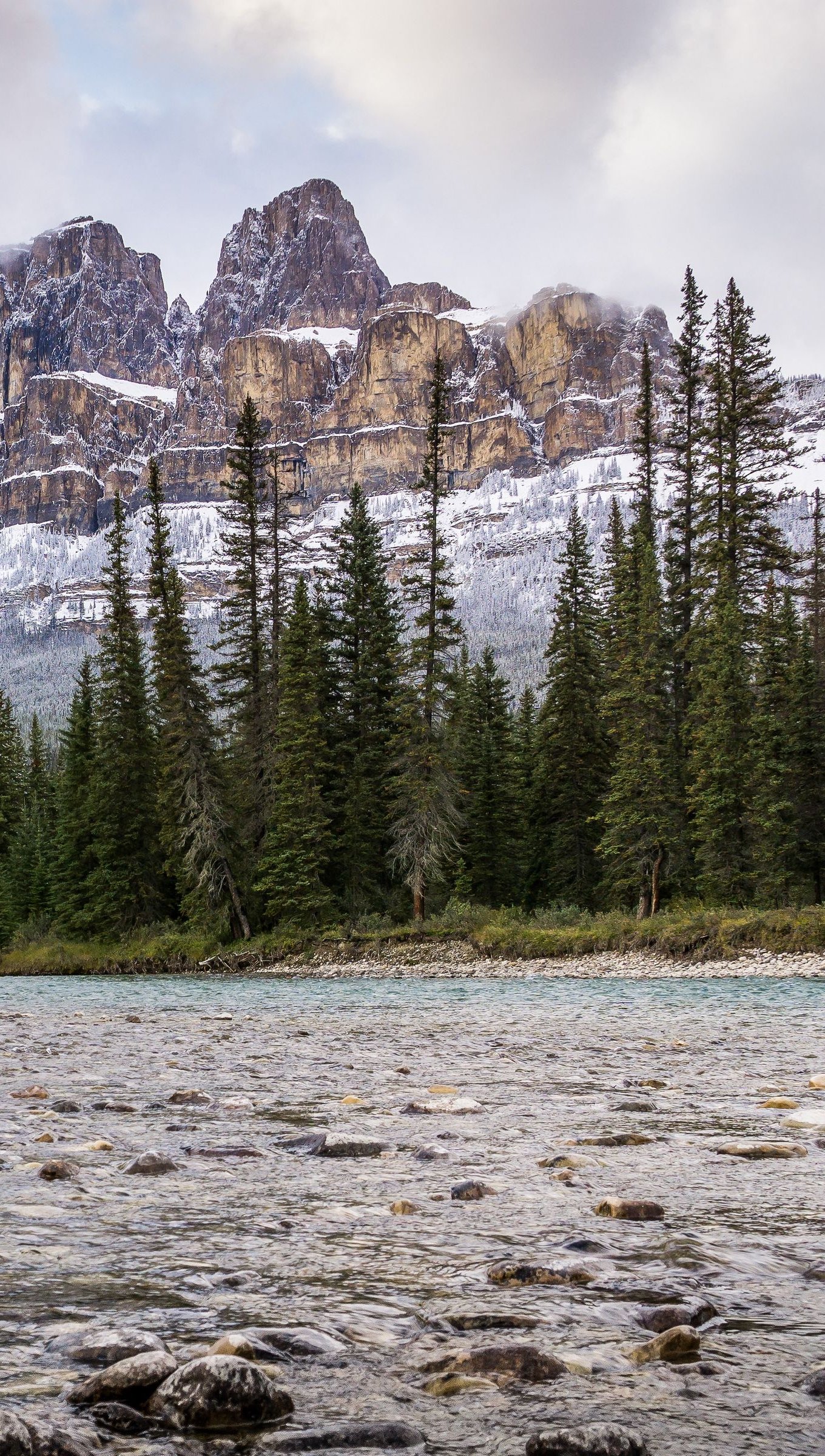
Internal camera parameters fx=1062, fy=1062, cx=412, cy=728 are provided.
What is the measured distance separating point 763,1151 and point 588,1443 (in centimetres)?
383

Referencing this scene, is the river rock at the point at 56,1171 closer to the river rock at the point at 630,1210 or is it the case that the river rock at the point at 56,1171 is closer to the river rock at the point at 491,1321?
the river rock at the point at 630,1210

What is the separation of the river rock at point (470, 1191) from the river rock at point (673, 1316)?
5.49 feet

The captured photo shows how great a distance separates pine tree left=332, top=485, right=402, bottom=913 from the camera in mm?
40188

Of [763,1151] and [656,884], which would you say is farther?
[656,884]

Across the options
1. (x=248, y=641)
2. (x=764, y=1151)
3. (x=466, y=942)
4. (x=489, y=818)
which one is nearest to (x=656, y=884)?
(x=466, y=942)

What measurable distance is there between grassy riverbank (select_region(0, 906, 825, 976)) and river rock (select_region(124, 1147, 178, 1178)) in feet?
78.3

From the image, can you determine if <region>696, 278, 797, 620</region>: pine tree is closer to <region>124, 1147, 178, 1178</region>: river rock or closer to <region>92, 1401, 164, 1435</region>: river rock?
<region>124, 1147, 178, 1178</region>: river rock

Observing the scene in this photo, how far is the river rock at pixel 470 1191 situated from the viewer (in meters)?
4.93

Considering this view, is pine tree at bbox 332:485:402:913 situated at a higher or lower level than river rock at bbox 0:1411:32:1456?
higher

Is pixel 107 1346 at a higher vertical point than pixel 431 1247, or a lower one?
higher

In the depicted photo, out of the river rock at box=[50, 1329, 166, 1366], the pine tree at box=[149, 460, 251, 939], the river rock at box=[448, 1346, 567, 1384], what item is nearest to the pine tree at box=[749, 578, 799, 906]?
the pine tree at box=[149, 460, 251, 939]

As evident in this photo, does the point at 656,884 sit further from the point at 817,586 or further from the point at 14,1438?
the point at 14,1438

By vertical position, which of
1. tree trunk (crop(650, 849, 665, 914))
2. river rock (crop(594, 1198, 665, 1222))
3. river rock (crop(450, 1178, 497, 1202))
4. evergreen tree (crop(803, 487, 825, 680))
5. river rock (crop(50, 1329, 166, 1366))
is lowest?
tree trunk (crop(650, 849, 665, 914))

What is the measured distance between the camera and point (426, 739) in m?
37.4
